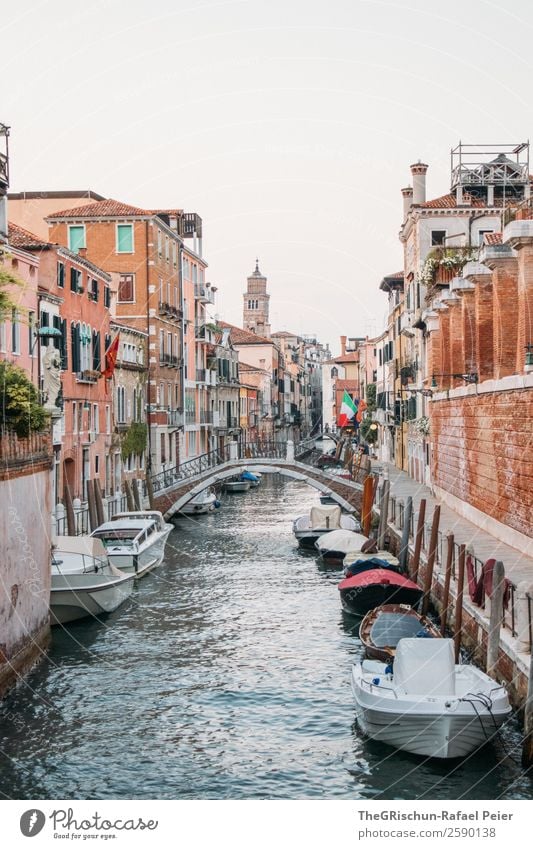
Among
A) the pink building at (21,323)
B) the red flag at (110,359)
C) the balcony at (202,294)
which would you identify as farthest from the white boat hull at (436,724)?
the balcony at (202,294)

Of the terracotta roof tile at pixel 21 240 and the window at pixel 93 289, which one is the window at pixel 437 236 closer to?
the window at pixel 93 289

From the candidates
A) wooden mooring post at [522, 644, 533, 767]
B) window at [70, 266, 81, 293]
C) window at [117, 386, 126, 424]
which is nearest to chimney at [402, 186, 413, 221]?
window at [117, 386, 126, 424]

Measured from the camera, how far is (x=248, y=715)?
15.9 meters

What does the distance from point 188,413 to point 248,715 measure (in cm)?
3827

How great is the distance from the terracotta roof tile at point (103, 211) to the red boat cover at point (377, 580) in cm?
2552

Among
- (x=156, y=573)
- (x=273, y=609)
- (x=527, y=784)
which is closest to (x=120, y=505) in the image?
(x=156, y=573)

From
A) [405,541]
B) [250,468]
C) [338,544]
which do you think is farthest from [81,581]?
[250,468]

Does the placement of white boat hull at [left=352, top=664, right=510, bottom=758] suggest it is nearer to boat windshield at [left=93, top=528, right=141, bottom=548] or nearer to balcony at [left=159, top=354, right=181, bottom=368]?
boat windshield at [left=93, top=528, right=141, bottom=548]

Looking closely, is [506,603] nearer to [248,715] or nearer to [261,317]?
[248,715]

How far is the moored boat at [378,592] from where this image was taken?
22219 mm

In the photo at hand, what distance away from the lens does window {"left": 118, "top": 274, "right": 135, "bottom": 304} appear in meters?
46.1

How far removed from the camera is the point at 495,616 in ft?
46.9

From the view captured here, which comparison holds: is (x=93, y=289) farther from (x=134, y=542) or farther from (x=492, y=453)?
(x=492, y=453)

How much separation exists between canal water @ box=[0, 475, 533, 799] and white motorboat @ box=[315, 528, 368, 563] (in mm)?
4659
